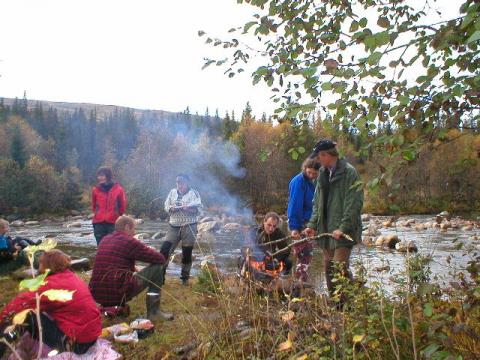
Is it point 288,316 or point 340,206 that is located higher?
point 340,206

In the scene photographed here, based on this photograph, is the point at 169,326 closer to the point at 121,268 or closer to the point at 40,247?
the point at 121,268

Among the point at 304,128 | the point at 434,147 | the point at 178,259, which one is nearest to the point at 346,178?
the point at 304,128

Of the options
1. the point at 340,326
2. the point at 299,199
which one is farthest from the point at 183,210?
the point at 340,326

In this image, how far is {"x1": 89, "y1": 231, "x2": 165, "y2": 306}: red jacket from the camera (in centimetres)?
476

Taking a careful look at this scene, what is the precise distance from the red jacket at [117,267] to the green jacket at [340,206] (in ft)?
5.90

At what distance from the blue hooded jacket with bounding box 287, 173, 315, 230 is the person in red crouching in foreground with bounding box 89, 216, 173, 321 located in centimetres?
167

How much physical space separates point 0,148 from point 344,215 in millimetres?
52162

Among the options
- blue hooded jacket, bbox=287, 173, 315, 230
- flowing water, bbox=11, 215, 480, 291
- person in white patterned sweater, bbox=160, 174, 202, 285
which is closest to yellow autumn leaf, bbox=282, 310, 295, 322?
blue hooded jacket, bbox=287, 173, 315, 230

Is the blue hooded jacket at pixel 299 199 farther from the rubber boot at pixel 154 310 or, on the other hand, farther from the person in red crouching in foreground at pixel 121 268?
the rubber boot at pixel 154 310

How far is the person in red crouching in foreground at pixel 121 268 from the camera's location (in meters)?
4.77

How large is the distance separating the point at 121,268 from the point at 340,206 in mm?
2355

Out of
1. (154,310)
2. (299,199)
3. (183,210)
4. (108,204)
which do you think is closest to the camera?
(154,310)

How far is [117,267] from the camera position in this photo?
474cm

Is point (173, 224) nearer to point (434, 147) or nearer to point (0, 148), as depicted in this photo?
point (434, 147)
